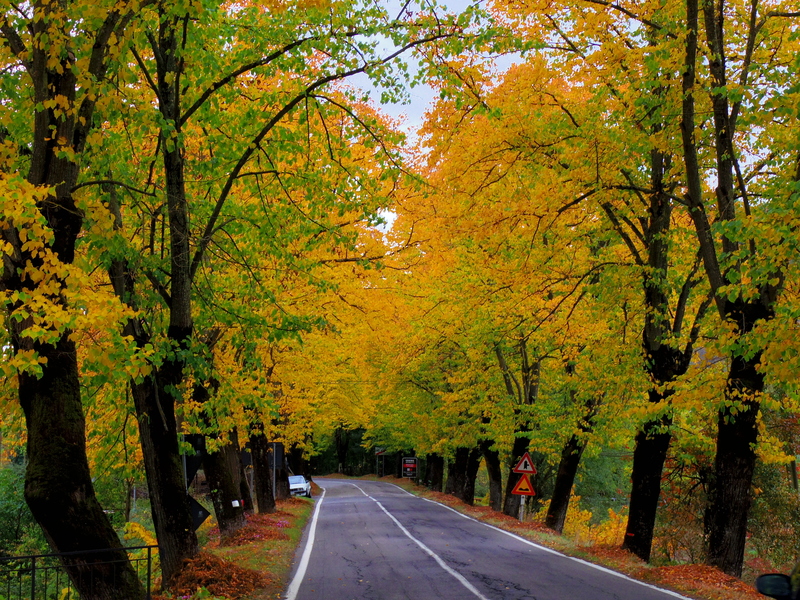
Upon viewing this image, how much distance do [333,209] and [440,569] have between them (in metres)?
6.96

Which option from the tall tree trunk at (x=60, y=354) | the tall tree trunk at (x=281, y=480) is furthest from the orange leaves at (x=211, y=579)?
the tall tree trunk at (x=281, y=480)

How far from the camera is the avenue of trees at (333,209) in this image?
24.6 feet

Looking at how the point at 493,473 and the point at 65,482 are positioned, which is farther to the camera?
the point at 493,473

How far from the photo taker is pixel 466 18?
834cm

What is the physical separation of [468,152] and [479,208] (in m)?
1.14

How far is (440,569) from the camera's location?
13.7m

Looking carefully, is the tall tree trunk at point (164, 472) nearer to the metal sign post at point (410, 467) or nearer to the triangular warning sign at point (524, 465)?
the triangular warning sign at point (524, 465)

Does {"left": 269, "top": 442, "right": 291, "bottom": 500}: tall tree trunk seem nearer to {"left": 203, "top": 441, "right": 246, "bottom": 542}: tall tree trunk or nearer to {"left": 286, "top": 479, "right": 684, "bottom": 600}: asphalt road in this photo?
{"left": 286, "top": 479, "right": 684, "bottom": 600}: asphalt road

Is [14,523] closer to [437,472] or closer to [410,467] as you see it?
[437,472]

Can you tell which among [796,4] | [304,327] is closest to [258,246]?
[304,327]

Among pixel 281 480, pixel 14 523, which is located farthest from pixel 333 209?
pixel 281 480

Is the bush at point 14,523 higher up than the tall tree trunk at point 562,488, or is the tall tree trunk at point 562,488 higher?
the tall tree trunk at point 562,488

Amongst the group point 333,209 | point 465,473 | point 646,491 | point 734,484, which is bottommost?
point 465,473

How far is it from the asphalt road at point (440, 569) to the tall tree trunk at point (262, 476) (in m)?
2.39
